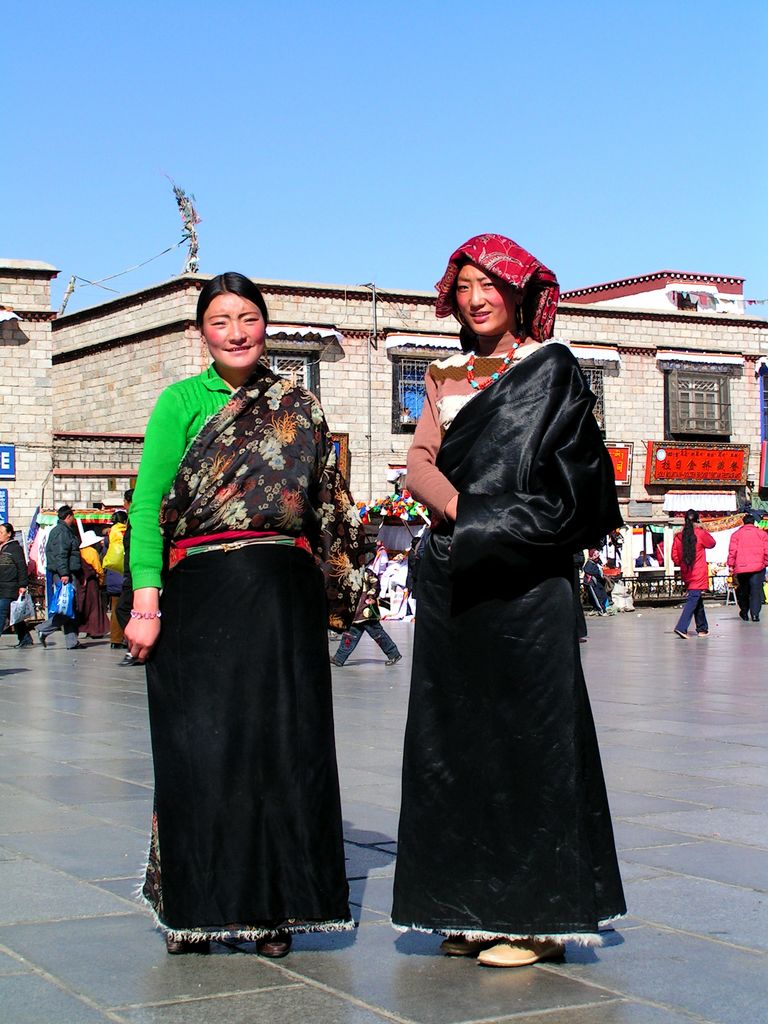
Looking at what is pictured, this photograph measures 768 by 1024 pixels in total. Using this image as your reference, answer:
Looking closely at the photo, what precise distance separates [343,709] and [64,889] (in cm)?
592

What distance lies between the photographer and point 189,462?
394 cm

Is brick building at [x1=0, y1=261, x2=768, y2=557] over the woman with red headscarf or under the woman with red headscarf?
over

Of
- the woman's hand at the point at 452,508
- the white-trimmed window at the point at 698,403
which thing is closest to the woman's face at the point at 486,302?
the woman's hand at the point at 452,508

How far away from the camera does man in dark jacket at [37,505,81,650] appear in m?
18.2

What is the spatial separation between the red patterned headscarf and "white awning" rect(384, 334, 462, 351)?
25.6m

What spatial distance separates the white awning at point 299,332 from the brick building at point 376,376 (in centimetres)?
2

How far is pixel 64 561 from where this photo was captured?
60.0 feet

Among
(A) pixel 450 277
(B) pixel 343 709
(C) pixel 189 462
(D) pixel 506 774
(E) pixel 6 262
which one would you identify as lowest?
(B) pixel 343 709

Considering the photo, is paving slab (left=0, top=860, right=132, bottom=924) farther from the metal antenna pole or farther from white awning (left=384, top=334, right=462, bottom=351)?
white awning (left=384, top=334, right=462, bottom=351)

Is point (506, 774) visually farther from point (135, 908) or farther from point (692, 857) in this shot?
point (692, 857)

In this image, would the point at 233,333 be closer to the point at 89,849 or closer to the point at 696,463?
the point at 89,849

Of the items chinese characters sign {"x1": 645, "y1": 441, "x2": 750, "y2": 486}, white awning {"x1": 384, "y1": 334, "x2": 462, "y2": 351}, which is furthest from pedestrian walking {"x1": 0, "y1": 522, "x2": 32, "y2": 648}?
chinese characters sign {"x1": 645, "y1": 441, "x2": 750, "y2": 486}

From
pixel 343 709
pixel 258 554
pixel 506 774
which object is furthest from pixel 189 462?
pixel 343 709

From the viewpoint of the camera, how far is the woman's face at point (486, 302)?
13.0 ft
